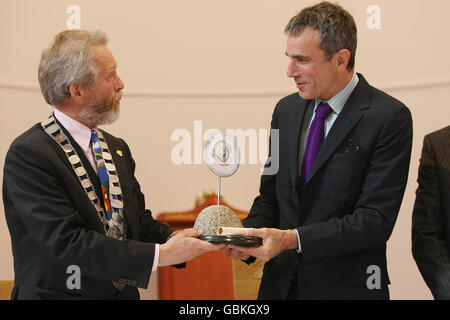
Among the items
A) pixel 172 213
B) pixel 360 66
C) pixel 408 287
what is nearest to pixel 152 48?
pixel 172 213

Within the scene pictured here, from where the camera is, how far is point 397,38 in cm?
595

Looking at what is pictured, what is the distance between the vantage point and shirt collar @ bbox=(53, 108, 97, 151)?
2.88 meters

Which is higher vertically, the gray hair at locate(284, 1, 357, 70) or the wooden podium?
the gray hair at locate(284, 1, 357, 70)

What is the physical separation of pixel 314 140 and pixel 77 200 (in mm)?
1064

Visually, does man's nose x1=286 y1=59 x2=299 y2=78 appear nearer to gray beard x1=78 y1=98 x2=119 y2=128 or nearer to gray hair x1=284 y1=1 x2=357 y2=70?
gray hair x1=284 y1=1 x2=357 y2=70

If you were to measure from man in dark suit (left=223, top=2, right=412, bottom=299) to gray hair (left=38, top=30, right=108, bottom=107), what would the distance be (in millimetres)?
933

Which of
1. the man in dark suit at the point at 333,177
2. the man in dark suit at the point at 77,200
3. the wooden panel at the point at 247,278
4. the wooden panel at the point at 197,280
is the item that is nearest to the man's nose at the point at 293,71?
the man in dark suit at the point at 333,177

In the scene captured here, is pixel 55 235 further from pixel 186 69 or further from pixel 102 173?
pixel 186 69

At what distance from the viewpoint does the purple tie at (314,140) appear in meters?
2.84

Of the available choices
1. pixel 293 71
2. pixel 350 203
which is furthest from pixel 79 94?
pixel 350 203

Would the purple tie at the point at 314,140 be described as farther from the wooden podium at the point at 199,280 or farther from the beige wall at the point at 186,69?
the beige wall at the point at 186,69

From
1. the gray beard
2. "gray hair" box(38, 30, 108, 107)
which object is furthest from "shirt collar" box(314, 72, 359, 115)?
"gray hair" box(38, 30, 108, 107)
